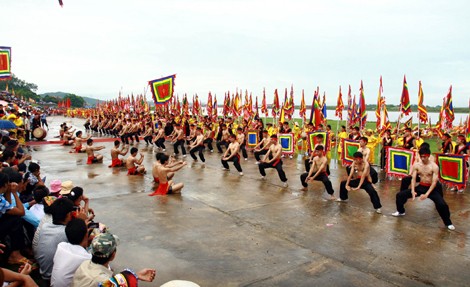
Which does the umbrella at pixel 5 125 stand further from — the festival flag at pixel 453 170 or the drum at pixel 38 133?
the festival flag at pixel 453 170

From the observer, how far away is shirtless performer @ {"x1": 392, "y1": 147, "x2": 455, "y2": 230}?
21.7 ft

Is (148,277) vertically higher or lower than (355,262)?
higher

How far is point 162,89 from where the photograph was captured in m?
17.0

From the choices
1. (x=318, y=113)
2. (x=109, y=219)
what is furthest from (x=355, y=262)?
(x=318, y=113)

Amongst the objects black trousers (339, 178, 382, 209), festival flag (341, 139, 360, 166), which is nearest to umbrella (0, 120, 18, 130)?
black trousers (339, 178, 382, 209)

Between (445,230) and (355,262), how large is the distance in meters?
2.58

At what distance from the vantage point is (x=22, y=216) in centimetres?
481

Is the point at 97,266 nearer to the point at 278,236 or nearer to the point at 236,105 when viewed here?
the point at 278,236

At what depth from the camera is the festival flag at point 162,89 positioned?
16812 mm

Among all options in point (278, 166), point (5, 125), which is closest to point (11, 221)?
point (278, 166)

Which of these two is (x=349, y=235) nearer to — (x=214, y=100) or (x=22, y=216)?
(x=22, y=216)

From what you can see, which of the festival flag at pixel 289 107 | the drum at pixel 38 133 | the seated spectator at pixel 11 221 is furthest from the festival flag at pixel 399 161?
the drum at pixel 38 133

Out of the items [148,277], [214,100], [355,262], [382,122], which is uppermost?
[214,100]

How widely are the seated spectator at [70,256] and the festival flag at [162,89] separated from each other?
44.8 feet
